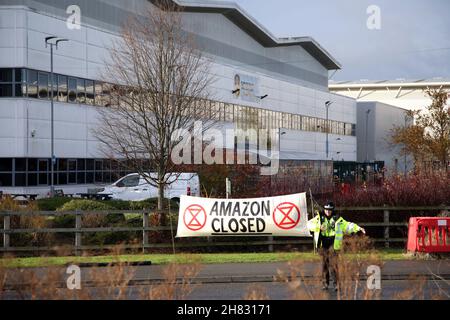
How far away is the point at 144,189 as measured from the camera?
1427 inches

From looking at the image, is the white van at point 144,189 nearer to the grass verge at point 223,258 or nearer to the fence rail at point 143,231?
the fence rail at point 143,231

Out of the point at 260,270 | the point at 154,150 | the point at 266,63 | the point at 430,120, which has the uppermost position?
the point at 266,63

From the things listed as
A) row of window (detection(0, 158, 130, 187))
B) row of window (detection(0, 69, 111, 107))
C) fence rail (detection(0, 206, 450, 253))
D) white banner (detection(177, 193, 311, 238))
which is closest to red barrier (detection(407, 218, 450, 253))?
fence rail (detection(0, 206, 450, 253))

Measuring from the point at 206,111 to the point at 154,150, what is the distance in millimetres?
4096

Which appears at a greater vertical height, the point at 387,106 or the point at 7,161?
the point at 387,106

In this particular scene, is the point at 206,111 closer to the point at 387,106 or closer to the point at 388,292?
the point at 388,292

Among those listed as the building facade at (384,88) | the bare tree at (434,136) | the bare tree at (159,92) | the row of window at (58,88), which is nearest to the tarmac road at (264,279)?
the bare tree at (159,92)

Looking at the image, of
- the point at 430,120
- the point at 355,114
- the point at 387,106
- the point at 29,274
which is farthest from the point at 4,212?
the point at 387,106

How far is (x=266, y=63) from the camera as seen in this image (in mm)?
80688

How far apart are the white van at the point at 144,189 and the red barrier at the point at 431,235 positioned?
16.5 m

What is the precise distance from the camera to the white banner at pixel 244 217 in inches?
711

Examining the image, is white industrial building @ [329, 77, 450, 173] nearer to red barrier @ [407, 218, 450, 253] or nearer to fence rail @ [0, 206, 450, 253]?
fence rail @ [0, 206, 450, 253]

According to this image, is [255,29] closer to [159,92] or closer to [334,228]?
[159,92]
